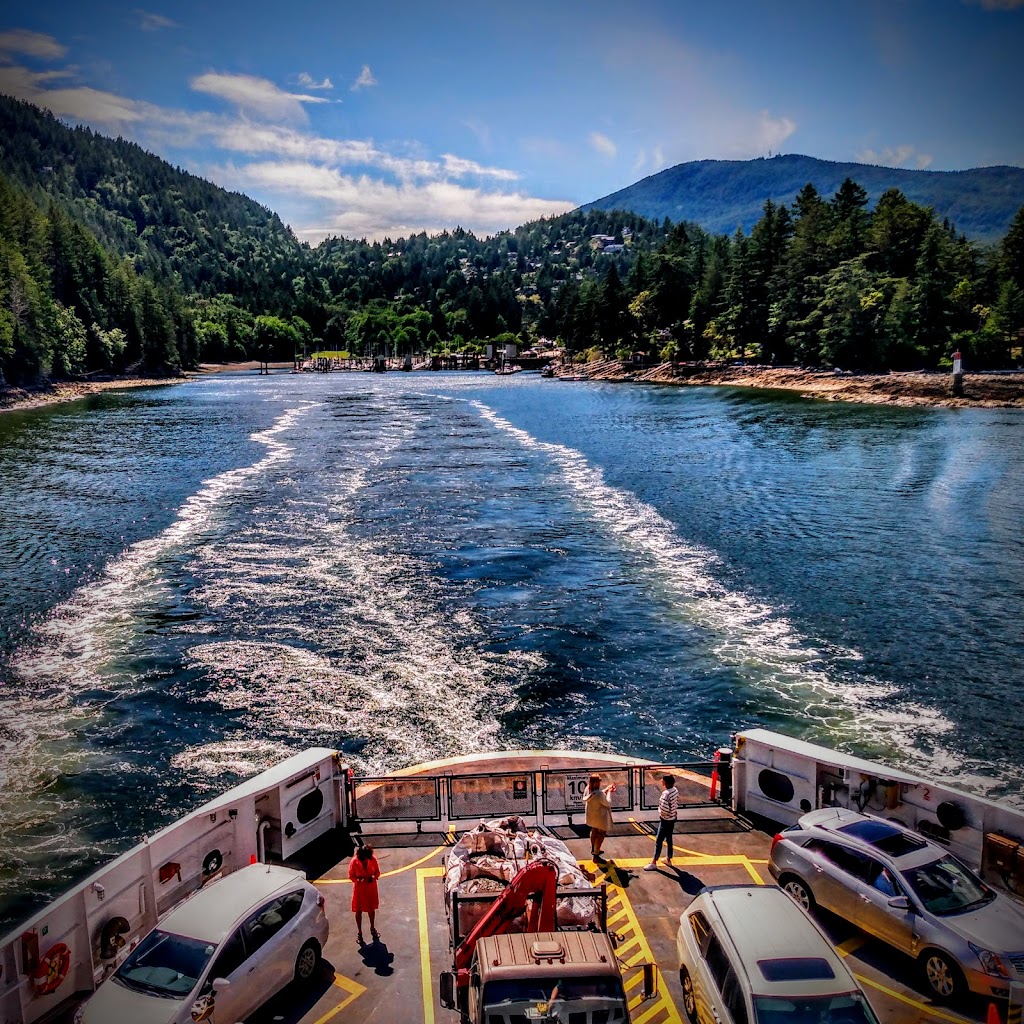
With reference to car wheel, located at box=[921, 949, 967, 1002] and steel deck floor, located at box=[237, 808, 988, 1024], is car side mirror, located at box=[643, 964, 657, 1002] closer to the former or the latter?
steel deck floor, located at box=[237, 808, 988, 1024]

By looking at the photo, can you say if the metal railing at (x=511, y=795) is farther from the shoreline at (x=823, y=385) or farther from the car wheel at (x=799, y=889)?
the shoreline at (x=823, y=385)

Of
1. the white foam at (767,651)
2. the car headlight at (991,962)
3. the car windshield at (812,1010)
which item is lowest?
the white foam at (767,651)

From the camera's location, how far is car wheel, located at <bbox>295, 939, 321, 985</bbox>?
1098 cm

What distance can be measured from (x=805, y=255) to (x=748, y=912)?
487 feet

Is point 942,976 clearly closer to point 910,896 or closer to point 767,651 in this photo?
point 910,896

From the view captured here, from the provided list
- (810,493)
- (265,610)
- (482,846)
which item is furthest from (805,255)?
(482,846)

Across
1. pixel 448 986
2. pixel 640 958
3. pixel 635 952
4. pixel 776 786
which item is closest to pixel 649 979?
pixel 640 958

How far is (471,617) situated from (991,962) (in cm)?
2337

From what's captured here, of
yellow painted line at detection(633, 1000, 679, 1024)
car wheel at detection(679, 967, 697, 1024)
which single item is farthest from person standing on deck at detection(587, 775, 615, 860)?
yellow painted line at detection(633, 1000, 679, 1024)

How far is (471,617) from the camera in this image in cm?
3234

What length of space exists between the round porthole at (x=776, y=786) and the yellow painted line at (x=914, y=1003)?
4444 millimetres

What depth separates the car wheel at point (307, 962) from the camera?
10977 millimetres

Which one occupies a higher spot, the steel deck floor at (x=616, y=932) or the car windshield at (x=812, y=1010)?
the car windshield at (x=812, y=1010)

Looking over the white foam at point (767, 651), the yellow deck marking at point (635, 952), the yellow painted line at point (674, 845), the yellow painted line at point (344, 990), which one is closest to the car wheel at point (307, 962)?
the yellow painted line at point (344, 990)
